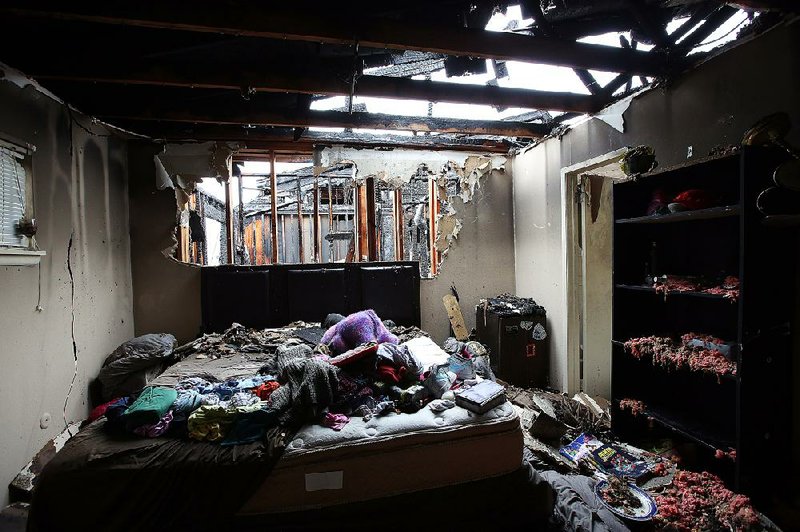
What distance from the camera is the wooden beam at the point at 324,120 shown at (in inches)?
131

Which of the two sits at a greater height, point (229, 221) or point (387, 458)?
point (229, 221)

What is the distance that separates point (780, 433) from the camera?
2.05 m

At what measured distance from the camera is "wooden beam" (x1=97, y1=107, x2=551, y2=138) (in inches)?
131

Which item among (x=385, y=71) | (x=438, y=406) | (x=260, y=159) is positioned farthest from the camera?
(x=260, y=159)

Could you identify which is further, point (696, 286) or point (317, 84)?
point (317, 84)

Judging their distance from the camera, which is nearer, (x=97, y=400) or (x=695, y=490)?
(x=695, y=490)

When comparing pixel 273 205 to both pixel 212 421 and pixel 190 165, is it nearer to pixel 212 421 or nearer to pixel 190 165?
pixel 190 165

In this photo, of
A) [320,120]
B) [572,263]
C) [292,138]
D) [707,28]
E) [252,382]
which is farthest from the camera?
[292,138]

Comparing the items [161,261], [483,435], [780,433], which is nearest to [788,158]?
[780,433]

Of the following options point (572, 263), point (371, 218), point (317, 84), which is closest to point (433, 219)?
point (371, 218)

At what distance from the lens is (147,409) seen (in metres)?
1.94

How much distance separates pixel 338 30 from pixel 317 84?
28.4 inches

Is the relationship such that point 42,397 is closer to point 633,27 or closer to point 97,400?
point 97,400

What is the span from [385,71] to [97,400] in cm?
399
